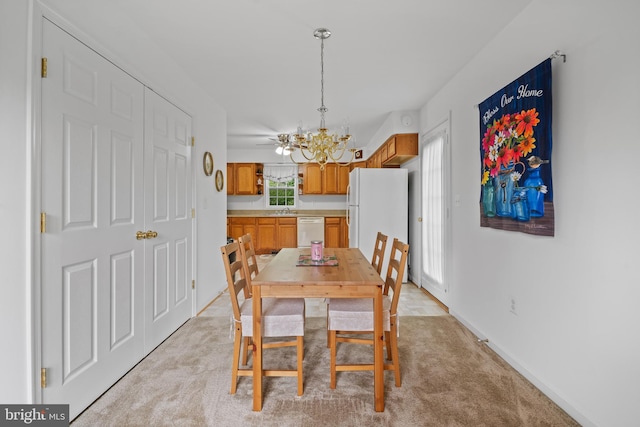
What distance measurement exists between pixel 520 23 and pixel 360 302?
219 cm

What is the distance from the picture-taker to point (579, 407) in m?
1.68

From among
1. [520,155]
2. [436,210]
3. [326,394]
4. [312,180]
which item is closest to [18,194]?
[326,394]

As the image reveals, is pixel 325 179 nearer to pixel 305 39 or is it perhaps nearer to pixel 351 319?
pixel 305 39

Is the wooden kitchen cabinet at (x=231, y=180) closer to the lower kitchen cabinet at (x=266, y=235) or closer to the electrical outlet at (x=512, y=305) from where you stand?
the lower kitchen cabinet at (x=266, y=235)

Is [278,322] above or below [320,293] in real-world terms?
below

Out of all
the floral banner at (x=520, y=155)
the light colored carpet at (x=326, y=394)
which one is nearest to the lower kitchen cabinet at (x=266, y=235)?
the light colored carpet at (x=326, y=394)

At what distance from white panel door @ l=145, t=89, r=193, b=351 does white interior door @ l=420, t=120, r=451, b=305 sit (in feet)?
8.88

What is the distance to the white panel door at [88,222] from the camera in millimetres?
1575

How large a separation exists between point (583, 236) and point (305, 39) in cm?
227

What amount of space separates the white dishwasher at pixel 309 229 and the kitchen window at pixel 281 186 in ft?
2.31

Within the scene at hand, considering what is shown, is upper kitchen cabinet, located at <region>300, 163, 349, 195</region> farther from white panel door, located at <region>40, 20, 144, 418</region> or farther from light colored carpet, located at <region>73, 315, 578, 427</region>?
white panel door, located at <region>40, 20, 144, 418</region>

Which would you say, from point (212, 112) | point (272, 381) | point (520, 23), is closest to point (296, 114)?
point (212, 112)

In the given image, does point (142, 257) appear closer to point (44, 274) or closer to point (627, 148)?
point (44, 274)

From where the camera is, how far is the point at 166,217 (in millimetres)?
2689
